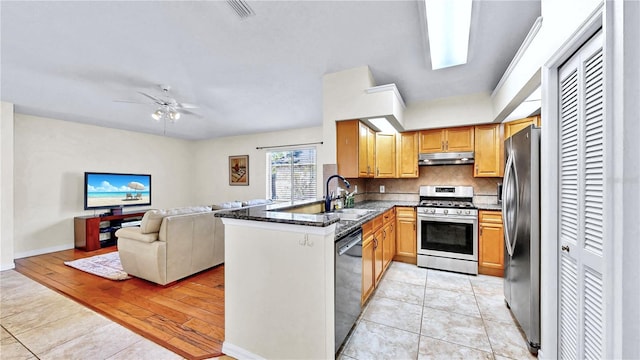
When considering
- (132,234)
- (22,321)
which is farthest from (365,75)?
(22,321)

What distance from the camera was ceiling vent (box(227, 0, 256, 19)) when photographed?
5.87 feet

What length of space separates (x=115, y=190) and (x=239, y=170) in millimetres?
2745

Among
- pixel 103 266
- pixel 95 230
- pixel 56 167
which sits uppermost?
pixel 56 167

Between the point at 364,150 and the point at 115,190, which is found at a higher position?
the point at 364,150

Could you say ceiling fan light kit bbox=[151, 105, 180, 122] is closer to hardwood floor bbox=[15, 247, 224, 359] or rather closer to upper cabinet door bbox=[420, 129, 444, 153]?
hardwood floor bbox=[15, 247, 224, 359]

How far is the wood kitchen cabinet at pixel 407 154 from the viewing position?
4047 mm

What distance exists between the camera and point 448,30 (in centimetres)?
212

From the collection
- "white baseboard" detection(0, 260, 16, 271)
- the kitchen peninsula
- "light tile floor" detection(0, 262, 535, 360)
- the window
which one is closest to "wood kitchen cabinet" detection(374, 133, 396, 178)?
"light tile floor" detection(0, 262, 535, 360)

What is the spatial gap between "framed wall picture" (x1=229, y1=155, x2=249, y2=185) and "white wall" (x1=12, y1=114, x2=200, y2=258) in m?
2.12

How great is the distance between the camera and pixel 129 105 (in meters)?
4.00

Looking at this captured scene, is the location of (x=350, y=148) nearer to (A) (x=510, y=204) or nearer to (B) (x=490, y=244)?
(A) (x=510, y=204)

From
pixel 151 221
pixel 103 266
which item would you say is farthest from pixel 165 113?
pixel 103 266

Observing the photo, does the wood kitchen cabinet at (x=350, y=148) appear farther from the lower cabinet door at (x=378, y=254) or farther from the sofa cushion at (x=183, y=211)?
the sofa cushion at (x=183, y=211)

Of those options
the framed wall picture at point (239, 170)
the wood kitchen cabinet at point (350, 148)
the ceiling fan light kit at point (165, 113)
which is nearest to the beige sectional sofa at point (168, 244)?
the ceiling fan light kit at point (165, 113)
